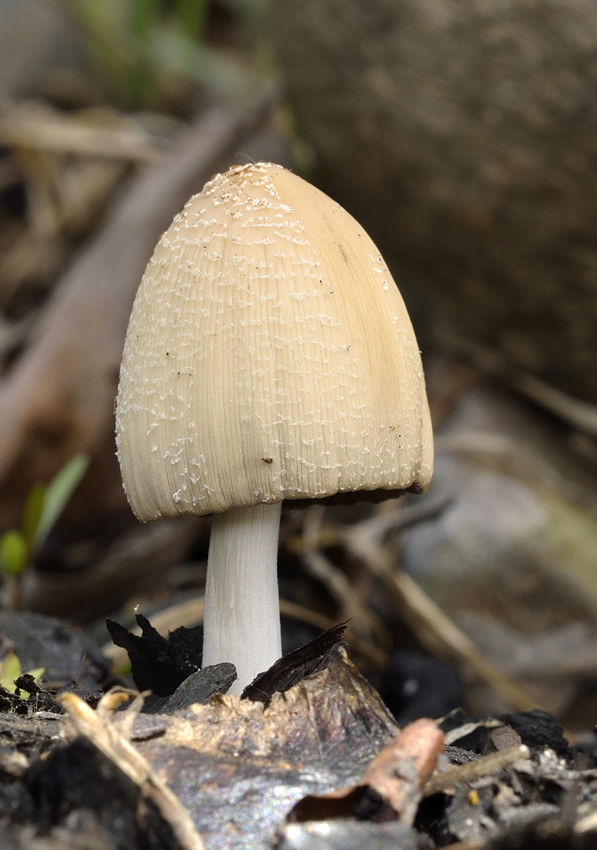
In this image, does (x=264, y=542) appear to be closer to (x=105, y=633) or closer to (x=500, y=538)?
(x=105, y=633)

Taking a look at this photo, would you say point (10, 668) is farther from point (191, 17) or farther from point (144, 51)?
point (191, 17)

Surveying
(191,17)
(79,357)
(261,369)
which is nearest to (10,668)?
(261,369)

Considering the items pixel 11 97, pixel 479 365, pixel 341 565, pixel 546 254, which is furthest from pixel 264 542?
pixel 11 97

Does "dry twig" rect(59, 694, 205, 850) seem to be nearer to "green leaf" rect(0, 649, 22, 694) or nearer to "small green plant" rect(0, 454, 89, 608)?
"green leaf" rect(0, 649, 22, 694)

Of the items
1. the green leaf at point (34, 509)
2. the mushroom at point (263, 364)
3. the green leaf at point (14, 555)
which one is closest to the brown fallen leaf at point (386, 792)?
the mushroom at point (263, 364)

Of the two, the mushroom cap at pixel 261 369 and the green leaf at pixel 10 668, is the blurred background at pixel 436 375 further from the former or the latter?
the mushroom cap at pixel 261 369
